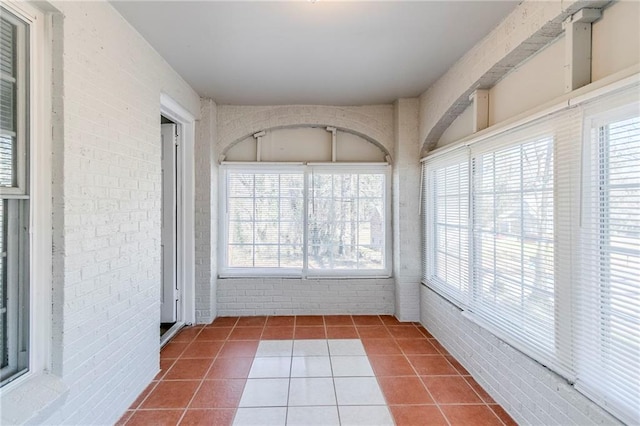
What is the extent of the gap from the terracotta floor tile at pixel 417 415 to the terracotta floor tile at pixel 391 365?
0.44m

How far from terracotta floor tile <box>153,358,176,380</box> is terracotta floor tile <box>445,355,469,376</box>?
8.37 feet

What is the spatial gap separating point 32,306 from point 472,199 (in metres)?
3.11

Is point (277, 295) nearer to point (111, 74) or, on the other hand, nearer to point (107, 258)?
point (107, 258)

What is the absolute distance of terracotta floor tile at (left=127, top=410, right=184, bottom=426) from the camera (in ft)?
7.02

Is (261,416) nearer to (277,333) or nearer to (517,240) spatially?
(277,333)

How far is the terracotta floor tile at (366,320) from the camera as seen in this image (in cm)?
390

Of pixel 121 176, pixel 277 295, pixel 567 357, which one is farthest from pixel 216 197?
pixel 567 357

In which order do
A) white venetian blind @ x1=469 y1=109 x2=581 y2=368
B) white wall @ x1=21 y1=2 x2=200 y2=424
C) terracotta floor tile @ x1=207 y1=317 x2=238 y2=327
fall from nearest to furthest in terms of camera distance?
white wall @ x1=21 y1=2 x2=200 y2=424 < white venetian blind @ x1=469 y1=109 x2=581 y2=368 < terracotta floor tile @ x1=207 y1=317 x2=238 y2=327

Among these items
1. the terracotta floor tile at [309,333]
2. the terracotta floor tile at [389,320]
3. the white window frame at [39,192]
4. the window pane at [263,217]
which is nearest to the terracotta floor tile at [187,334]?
the window pane at [263,217]

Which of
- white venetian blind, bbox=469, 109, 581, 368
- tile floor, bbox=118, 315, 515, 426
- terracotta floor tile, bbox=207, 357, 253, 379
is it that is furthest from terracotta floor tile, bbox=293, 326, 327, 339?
white venetian blind, bbox=469, 109, 581, 368

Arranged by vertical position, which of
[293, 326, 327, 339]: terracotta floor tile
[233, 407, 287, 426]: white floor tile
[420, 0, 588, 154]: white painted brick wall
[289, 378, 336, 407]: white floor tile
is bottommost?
[233, 407, 287, 426]: white floor tile

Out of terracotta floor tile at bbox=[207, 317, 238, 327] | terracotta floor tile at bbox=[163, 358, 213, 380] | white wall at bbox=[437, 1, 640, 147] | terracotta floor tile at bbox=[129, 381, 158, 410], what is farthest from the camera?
terracotta floor tile at bbox=[207, 317, 238, 327]

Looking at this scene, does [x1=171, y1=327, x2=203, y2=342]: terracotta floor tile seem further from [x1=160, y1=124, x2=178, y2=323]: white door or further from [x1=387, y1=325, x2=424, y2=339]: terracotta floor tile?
[x1=387, y1=325, x2=424, y2=339]: terracotta floor tile

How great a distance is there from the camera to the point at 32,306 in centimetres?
165
